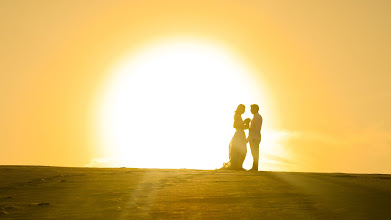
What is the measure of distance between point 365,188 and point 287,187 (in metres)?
1.32

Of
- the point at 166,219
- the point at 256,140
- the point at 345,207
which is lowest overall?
the point at 166,219

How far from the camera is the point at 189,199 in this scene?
25.3 feet

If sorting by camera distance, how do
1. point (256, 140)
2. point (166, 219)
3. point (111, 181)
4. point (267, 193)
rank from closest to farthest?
point (166, 219), point (267, 193), point (111, 181), point (256, 140)

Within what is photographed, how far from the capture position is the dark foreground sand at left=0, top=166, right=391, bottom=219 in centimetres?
632

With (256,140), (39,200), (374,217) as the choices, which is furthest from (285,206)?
(256,140)

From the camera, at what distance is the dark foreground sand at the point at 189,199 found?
6316 millimetres

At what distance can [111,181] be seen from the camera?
34.6 ft

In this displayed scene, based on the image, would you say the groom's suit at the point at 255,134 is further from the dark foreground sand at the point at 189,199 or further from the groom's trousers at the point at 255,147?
the dark foreground sand at the point at 189,199

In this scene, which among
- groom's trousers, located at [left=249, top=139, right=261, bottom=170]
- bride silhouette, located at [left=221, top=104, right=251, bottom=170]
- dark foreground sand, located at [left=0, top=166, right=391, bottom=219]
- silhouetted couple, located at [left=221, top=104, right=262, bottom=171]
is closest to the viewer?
dark foreground sand, located at [left=0, top=166, right=391, bottom=219]

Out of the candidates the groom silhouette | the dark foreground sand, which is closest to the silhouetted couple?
the groom silhouette

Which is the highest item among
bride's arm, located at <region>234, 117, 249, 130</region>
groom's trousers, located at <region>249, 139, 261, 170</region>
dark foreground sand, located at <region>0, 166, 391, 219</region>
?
bride's arm, located at <region>234, 117, 249, 130</region>

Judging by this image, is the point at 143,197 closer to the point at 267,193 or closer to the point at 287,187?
the point at 267,193

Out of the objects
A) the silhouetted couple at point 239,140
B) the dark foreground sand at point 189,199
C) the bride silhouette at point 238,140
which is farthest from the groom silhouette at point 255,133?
the dark foreground sand at point 189,199

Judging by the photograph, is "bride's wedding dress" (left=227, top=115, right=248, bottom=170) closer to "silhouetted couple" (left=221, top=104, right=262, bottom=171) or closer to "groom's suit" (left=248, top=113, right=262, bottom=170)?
"silhouetted couple" (left=221, top=104, right=262, bottom=171)
